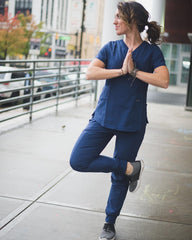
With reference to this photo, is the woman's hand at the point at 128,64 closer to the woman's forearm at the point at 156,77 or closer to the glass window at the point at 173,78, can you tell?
the woman's forearm at the point at 156,77

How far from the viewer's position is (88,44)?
96.1 m

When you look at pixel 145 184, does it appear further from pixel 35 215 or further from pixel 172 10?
pixel 172 10

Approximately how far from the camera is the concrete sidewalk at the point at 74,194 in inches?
128

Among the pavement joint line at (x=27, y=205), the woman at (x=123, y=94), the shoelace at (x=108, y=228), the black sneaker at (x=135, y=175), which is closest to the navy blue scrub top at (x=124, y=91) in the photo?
the woman at (x=123, y=94)

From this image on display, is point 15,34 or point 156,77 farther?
point 15,34

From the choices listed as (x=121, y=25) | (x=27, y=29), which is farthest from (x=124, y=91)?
(x=27, y=29)

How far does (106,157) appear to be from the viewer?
9.58 ft

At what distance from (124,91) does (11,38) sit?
41685 millimetres

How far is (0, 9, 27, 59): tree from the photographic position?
42.0m

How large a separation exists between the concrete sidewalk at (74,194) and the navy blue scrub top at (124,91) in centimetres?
96

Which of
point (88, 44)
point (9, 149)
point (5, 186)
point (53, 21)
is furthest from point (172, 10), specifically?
point (53, 21)

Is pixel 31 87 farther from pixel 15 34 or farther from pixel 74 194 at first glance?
pixel 15 34

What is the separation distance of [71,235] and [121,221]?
0.56 m

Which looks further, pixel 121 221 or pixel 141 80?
pixel 121 221
